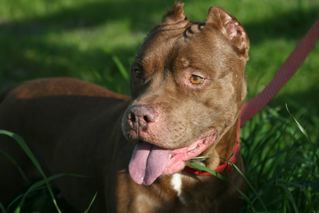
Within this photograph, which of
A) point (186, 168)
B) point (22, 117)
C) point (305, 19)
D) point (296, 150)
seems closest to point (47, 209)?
point (22, 117)

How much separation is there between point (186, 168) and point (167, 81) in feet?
1.65

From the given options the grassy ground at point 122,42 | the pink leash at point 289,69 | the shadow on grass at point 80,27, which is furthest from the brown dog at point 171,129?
the shadow on grass at point 80,27

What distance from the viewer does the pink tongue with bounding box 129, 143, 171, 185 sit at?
4.34 meters

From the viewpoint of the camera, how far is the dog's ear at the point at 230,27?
4668mm

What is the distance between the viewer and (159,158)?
4395mm

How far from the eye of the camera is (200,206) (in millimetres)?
4680

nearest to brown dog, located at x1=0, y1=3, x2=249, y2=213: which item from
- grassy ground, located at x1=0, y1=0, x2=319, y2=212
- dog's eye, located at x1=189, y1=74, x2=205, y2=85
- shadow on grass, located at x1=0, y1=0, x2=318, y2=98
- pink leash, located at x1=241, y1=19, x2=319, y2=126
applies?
dog's eye, located at x1=189, y1=74, x2=205, y2=85

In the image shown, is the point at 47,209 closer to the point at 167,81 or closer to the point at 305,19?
the point at 167,81

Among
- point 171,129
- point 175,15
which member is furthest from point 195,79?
point 175,15

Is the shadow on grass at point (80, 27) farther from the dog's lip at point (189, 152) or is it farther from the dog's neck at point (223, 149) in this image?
the dog's lip at point (189, 152)

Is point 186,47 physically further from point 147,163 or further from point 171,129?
point 147,163

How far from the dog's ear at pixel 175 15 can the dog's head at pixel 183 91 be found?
0.22 ft

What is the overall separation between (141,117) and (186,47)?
0.49m

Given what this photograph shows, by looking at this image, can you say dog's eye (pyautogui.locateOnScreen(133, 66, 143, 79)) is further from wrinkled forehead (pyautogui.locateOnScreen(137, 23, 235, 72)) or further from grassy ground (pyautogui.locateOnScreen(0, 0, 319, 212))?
grassy ground (pyautogui.locateOnScreen(0, 0, 319, 212))
